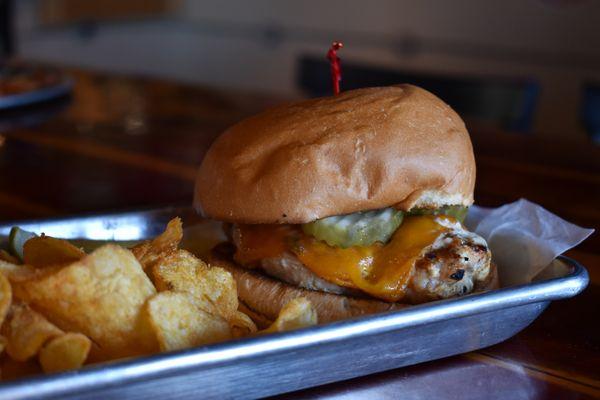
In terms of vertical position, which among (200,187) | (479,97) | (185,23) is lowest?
(185,23)

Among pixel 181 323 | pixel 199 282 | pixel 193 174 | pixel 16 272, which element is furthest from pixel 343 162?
pixel 193 174

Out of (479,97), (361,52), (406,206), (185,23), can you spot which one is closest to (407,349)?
(406,206)

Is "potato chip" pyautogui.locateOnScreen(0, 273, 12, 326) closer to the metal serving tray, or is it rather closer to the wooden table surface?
the metal serving tray

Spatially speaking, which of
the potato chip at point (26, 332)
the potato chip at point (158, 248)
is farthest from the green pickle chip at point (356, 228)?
the potato chip at point (26, 332)

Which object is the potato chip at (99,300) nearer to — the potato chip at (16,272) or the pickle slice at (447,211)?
the potato chip at (16,272)

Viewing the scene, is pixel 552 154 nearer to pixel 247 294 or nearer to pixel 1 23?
pixel 247 294

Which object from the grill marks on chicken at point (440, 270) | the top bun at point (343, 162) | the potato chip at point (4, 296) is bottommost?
the grill marks on chicken at point (440, 270)

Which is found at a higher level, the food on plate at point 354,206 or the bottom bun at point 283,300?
the food on plate at point 354,206
